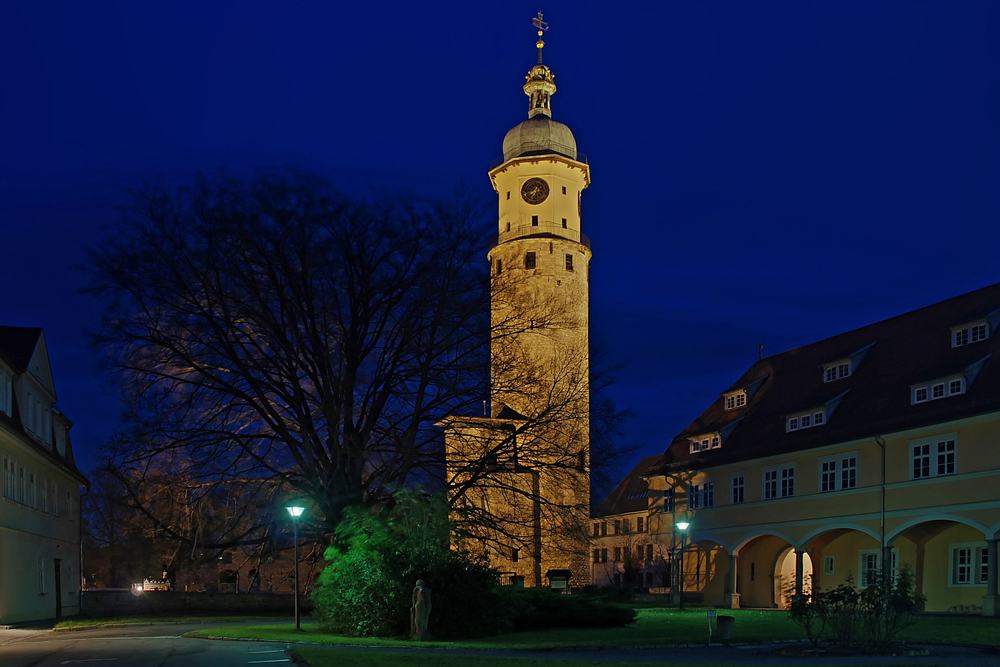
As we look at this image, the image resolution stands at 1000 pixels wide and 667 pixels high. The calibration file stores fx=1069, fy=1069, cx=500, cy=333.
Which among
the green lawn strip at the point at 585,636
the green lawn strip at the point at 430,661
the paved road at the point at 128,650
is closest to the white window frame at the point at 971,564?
the green lawn strip at the point at 585,636

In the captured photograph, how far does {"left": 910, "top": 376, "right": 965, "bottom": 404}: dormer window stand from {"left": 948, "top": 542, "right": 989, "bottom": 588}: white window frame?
4.93 meters

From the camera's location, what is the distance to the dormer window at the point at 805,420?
42062 mm

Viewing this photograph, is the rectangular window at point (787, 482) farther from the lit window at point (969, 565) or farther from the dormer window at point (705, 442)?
the lit window at point (969, 565)

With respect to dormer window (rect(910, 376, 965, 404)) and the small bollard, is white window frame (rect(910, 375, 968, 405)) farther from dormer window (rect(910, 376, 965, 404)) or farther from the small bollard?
the small bollard

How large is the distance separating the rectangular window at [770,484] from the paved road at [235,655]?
22526 millimetres

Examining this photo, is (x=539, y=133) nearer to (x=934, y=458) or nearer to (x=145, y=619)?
(x=934, y=458)

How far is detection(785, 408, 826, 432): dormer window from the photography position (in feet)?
138

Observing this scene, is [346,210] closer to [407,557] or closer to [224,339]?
[224,339]

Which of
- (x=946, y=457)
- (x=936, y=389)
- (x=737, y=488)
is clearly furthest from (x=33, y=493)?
(x=936, y=389)

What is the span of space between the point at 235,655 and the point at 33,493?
19.1 meters

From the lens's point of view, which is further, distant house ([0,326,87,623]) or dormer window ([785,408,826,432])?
dormer window ([785,408,826,432])

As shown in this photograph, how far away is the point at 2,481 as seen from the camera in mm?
29969

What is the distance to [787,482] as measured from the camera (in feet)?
141

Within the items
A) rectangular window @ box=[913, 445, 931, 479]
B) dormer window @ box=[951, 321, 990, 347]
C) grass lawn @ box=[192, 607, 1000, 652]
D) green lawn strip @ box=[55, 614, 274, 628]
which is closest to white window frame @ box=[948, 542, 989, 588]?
rectangular window @ box=[913, 445, 931, 479]
